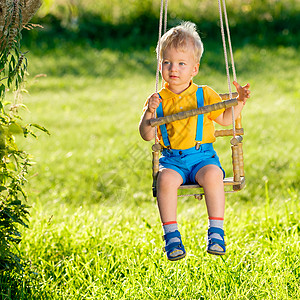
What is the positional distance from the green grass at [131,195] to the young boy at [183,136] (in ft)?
2.02

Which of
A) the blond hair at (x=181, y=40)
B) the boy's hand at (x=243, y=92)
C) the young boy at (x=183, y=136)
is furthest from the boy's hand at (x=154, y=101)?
the boy's hand at (x=243, y=92)

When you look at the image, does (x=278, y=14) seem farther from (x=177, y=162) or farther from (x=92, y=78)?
(x=177, y=162)

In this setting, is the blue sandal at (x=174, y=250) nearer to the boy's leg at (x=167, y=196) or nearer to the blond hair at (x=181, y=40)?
the boy's leg at (x=167, y=196)

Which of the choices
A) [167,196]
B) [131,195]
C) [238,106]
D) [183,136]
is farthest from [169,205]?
[131,195]

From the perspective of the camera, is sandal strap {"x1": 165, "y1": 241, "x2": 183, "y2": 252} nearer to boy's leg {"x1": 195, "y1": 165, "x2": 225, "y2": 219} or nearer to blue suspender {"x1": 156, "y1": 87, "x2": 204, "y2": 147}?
boy's leg {"x1": 195, "y1": 165, "x2": 225, "y2": 219}

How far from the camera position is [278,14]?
48.0 ft

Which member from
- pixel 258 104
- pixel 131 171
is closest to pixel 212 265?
pixel 131 171

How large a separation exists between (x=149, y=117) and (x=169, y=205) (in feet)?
1.88

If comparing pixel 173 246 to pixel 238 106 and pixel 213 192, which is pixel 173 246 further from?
pixel 238 106

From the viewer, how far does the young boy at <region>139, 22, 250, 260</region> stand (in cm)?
333

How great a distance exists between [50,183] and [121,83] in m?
5.43

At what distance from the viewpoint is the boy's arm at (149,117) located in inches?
133

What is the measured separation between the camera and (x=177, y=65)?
11.3ft

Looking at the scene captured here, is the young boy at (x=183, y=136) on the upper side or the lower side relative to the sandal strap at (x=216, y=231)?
upper
